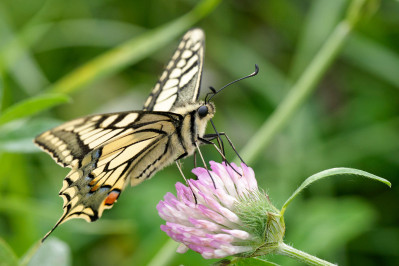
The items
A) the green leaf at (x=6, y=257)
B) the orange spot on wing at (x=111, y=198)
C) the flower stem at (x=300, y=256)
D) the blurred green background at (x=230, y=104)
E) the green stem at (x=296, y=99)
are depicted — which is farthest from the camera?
the blurred green background at (x=230, y=104)

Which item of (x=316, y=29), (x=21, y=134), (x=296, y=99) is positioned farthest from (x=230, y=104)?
(x=21, y=134)

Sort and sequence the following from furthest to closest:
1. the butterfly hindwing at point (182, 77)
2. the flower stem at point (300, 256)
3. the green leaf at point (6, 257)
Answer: the butterfly hindwing at point (182, 77)
the green leaf at point (6, 257)
the flower stem at point (300, 256)

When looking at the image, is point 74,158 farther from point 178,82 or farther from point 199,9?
point 199,9

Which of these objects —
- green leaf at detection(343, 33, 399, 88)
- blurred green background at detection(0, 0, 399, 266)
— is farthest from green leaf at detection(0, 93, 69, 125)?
green leaf at detection(343, 33, 399, 88)

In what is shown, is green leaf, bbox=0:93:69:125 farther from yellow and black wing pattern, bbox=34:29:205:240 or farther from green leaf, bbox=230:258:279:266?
green leaf, bbox=230:258:279:266

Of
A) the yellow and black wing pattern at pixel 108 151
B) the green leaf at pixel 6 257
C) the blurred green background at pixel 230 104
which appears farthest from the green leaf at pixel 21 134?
the green leaf at pixel 6 257

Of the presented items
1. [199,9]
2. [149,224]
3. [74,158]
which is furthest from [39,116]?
[74,158]

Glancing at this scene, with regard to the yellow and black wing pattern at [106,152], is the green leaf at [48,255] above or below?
below

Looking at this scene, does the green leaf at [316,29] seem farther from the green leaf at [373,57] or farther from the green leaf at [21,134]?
the green leaf at [21,134]
